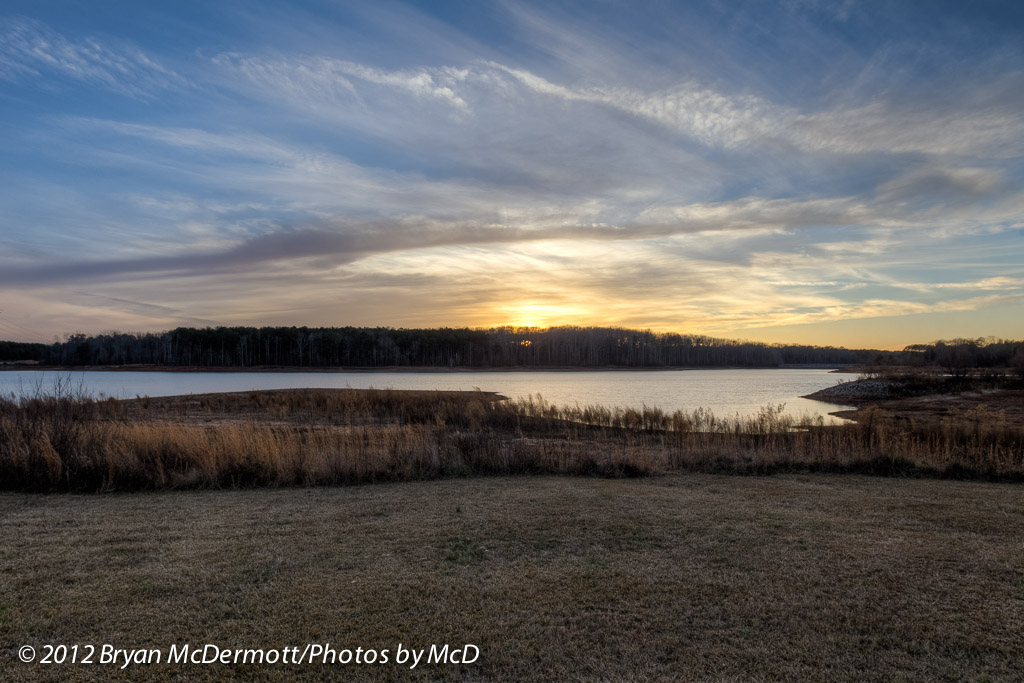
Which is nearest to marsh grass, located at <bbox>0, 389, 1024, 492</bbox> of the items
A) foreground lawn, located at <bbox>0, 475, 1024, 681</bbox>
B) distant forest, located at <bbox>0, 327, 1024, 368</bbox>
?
foreground lawn, located at <bbox>0, 475, 1024, 681</bbox>

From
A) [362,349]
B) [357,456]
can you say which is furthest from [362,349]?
[357,456]

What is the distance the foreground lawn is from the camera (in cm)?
422

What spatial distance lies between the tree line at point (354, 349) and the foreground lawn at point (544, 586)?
105 meters

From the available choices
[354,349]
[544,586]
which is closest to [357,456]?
[544,586]

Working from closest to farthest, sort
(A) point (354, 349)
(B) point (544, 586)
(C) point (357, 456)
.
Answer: (B) point (544, 586) < (C) point (357, 456) < (A) point (354, 349)

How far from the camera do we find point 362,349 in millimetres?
113750

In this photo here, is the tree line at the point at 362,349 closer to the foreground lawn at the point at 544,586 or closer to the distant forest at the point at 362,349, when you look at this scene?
the distant forest at the point at 362,349

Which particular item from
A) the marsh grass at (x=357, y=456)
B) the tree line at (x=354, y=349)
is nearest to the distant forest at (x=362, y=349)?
the tree line at (x=354, y=349)

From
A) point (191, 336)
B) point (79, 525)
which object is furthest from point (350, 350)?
point (79, 525)

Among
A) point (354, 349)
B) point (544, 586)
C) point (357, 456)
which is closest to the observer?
point (544, 586)

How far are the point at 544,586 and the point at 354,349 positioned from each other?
112m

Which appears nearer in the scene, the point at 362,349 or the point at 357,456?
the point at 357,456

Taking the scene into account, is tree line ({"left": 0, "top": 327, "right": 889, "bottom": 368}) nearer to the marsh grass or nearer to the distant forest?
the distant forest

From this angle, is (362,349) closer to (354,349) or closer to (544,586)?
(354,349)
